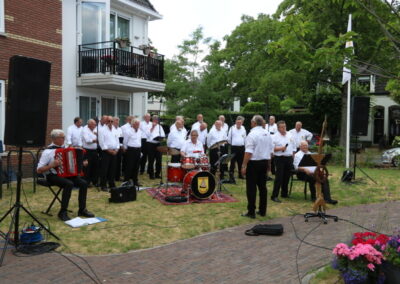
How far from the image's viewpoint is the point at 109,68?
13.9 meters

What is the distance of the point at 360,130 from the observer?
12914 millimetres

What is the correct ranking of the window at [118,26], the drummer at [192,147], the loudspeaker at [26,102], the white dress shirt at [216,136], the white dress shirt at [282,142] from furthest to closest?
the window at [118,26] → the white dress shirt at [216,136] → the drummer at [192,147] → the white dress shirt at [282,142] → the loudspeaker at [26,102]

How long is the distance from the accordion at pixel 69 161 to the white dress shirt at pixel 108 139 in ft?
7.97

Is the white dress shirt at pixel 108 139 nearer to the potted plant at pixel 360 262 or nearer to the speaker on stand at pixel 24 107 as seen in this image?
the speaker on stand at pixel 24 107

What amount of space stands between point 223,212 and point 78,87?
27.7 feet

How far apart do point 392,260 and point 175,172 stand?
593 cm

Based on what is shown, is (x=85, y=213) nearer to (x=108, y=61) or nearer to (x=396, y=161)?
(x=108, y=61)

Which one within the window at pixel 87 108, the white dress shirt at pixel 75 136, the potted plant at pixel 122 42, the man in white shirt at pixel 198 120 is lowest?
the white dress shirt at pixel 75 136

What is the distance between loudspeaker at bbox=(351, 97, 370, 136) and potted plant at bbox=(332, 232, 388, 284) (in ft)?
30.3

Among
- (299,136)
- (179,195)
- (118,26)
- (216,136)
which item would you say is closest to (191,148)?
(179,195)

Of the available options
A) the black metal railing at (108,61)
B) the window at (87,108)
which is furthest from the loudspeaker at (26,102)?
the window at (87,108)

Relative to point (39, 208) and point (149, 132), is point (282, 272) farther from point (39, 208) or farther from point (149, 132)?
point (149, 132)

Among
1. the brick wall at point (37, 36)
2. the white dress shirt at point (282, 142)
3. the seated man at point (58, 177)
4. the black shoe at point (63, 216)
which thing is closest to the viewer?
the seated man at point (58, 177)

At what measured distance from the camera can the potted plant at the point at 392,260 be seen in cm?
408
